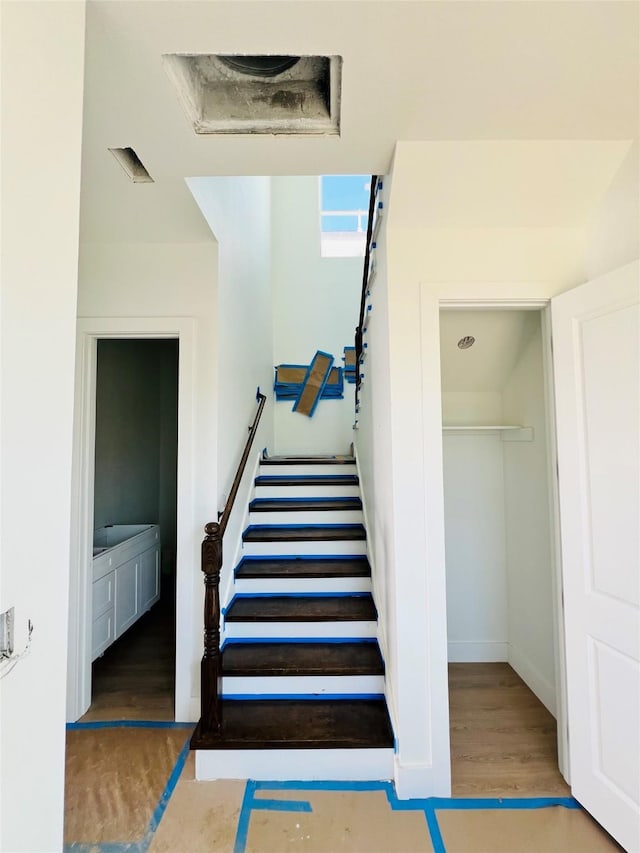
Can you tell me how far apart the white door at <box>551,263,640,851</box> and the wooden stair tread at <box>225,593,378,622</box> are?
1.02 metres

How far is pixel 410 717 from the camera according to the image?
170cm

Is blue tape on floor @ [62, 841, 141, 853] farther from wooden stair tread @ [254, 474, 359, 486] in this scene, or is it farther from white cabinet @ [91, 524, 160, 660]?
wooden stair tread @ [254, 474, 359, 486]

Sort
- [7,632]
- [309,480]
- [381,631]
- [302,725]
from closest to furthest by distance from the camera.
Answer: [7,632], [302,725], [381,631], [309,480]

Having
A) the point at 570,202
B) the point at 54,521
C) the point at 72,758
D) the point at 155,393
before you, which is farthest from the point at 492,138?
the point at 155,393

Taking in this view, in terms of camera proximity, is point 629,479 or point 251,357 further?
point 251,357

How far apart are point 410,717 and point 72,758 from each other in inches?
65.6

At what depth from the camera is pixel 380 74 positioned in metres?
1.28

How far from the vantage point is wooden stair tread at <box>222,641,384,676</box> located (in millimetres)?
2014

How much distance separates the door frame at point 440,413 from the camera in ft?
5.74

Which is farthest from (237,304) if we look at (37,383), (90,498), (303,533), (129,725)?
(129,725)

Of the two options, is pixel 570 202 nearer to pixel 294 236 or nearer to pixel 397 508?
pixel 397 508

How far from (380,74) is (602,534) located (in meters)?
1.85

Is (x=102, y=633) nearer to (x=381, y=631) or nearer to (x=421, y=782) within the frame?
(x=381, y=631)

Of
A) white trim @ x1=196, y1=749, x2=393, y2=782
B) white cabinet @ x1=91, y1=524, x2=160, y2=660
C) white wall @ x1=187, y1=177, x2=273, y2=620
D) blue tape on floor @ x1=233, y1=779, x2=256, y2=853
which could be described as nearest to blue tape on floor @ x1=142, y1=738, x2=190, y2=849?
white trim @ x1=196, y1=749, x2=393, y2=782
